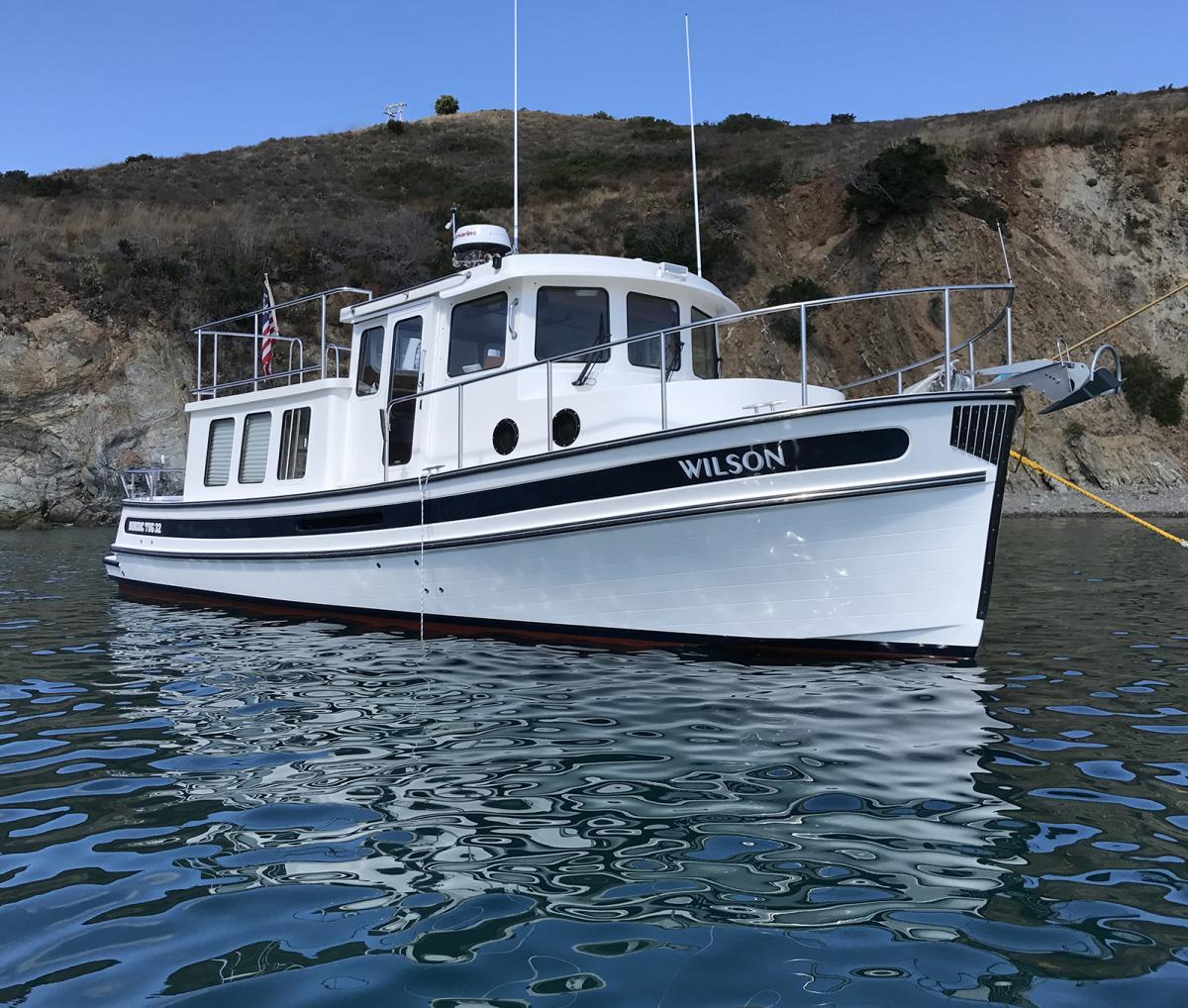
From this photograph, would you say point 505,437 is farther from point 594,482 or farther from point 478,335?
point 594,482

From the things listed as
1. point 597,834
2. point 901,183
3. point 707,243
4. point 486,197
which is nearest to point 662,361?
point 597,834

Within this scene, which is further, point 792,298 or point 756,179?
point 756,179

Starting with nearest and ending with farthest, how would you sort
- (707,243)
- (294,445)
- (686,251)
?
(294,445) → (686,251) → (707,243)

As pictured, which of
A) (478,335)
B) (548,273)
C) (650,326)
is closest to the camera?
(548,273)

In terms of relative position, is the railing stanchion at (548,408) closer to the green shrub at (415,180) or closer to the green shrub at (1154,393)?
the green shrub at (1154,393)

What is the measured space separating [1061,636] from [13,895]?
25.5 ft

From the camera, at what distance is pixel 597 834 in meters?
3.60

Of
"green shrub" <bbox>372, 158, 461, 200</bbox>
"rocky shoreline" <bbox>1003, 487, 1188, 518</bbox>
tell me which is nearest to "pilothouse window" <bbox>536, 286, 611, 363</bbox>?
"rocky shoreline" <bbox>1003, 487, 1188, 518</bbox>

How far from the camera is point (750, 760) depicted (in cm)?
454

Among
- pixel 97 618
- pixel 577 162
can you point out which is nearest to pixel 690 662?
pixel 97 618

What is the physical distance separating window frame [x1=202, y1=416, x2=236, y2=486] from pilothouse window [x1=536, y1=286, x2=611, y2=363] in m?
4.45

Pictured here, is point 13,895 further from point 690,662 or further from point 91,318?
point 91,318

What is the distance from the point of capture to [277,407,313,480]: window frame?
998 cm

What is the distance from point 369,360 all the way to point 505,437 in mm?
2212
